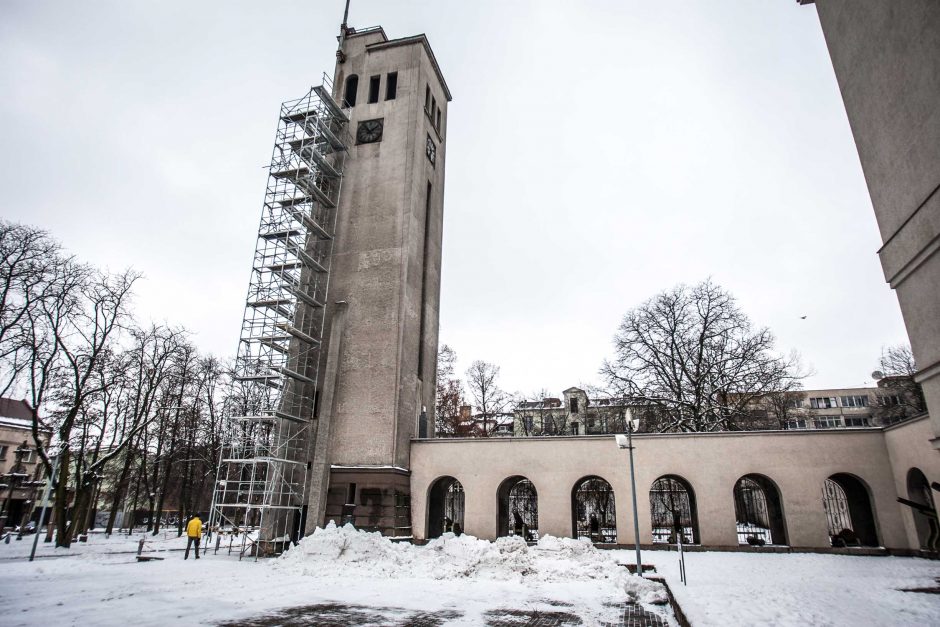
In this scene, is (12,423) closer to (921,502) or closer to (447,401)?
(447,401)

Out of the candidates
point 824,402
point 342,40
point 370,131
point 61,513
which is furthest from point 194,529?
point 824,402

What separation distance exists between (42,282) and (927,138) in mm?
29798

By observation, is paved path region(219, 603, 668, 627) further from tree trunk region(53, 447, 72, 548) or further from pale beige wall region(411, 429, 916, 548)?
tree trunk region(53, 447, 72, 548)

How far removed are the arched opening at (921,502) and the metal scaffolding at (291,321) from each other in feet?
78.8

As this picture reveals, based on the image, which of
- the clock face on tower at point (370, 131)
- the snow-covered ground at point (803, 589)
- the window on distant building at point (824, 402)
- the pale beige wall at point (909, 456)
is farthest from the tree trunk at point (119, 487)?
the window on distant building at point (824, 402)

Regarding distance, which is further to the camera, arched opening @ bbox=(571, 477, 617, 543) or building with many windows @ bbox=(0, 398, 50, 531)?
building with many windows @ bbox=(0, 398, 50, 531)

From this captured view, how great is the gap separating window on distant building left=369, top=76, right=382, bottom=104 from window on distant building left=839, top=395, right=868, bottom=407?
266 feet

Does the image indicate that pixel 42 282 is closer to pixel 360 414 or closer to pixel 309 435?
pixel 309 435

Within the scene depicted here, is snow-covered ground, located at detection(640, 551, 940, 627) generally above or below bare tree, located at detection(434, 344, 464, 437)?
below

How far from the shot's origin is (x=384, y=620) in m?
9.57

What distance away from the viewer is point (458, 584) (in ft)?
46.2

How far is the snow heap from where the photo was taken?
15156 millimetres

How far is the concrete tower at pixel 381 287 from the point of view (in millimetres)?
24453

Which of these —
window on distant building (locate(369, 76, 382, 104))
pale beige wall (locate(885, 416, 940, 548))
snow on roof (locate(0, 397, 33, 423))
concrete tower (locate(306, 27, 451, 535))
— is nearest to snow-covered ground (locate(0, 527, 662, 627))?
concrete tower (locate(306, 27, 451, 535))
